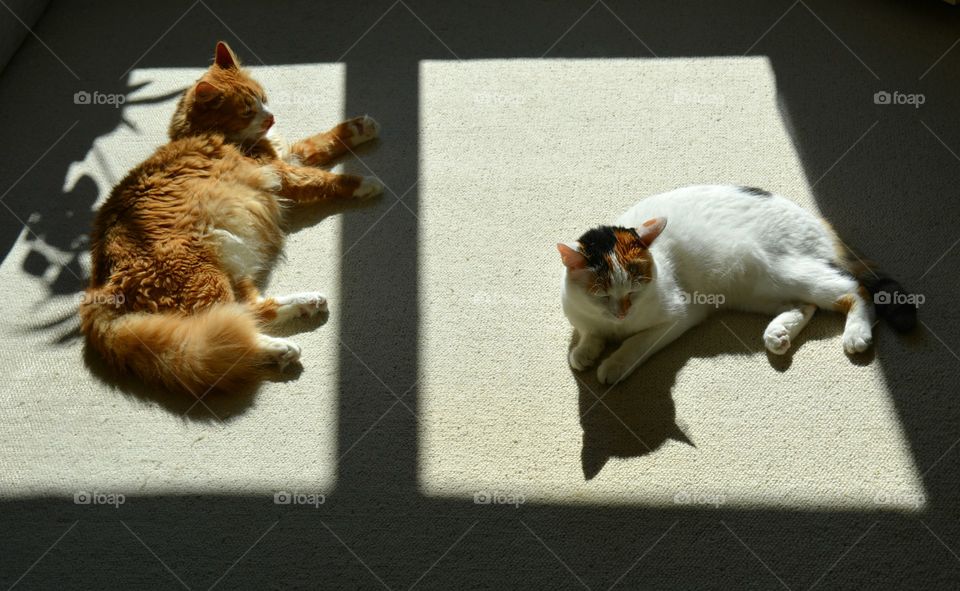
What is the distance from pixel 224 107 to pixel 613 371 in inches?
58.0

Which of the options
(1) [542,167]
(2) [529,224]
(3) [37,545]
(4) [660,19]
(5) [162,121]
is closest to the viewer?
(3) [37,545]

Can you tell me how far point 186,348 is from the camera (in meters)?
1.99

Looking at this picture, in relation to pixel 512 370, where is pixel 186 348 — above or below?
above

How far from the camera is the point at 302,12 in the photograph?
11.3 feet

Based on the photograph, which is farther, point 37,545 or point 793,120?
point 793,120

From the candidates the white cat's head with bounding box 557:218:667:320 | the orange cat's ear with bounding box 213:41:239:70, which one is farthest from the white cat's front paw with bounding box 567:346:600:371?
the orange cat's ear with bounding box 213:41:239:70

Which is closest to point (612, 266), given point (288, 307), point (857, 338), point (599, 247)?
point (599, 247)

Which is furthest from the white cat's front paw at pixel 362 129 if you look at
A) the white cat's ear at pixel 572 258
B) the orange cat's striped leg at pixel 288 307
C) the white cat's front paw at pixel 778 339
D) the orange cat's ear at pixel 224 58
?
the white cat's front paw at pixel 778 339

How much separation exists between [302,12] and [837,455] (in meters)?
2.77

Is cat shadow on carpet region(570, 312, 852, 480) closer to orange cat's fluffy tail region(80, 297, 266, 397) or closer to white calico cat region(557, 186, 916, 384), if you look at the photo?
white calico cat region(557, 186, 916, 384)

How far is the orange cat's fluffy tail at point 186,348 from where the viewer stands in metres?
1.99

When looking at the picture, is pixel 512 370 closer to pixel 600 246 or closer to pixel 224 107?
pixel 600 246

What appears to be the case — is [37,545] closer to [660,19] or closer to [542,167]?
[542,167]

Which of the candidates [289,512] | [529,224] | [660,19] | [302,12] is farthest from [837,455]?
[302,12]
